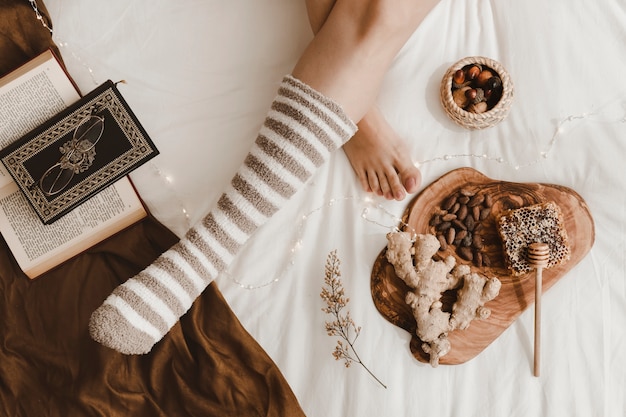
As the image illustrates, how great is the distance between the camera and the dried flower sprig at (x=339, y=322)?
759 mm

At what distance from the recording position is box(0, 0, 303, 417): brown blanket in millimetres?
729

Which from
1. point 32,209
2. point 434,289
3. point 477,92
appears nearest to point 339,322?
point 434,289

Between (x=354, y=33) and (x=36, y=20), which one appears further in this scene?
(x=36, y=20)

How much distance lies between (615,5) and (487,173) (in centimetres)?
33

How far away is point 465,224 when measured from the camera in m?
0.76

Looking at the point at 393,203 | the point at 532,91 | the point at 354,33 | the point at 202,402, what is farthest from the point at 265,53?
the point at 202,402

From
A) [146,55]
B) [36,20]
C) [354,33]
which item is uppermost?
[36,20]

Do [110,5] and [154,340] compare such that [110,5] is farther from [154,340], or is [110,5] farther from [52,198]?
[154,340]

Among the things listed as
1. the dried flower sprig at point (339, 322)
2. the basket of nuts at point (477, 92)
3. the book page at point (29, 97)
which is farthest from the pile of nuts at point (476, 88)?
the book page at point (29, 97)

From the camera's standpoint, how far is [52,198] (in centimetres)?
76

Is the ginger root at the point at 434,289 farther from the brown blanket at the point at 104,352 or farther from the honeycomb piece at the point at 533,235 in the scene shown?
the brown blanket at the point at 104,352

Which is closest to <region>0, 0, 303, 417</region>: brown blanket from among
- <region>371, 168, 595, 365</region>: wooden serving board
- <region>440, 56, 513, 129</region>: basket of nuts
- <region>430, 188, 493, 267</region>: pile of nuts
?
<region>371, 168, 595, 365</region>: wooden serving board

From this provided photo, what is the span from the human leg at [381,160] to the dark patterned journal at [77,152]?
33 cm

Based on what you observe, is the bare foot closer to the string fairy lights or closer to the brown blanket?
the string fairy lights
